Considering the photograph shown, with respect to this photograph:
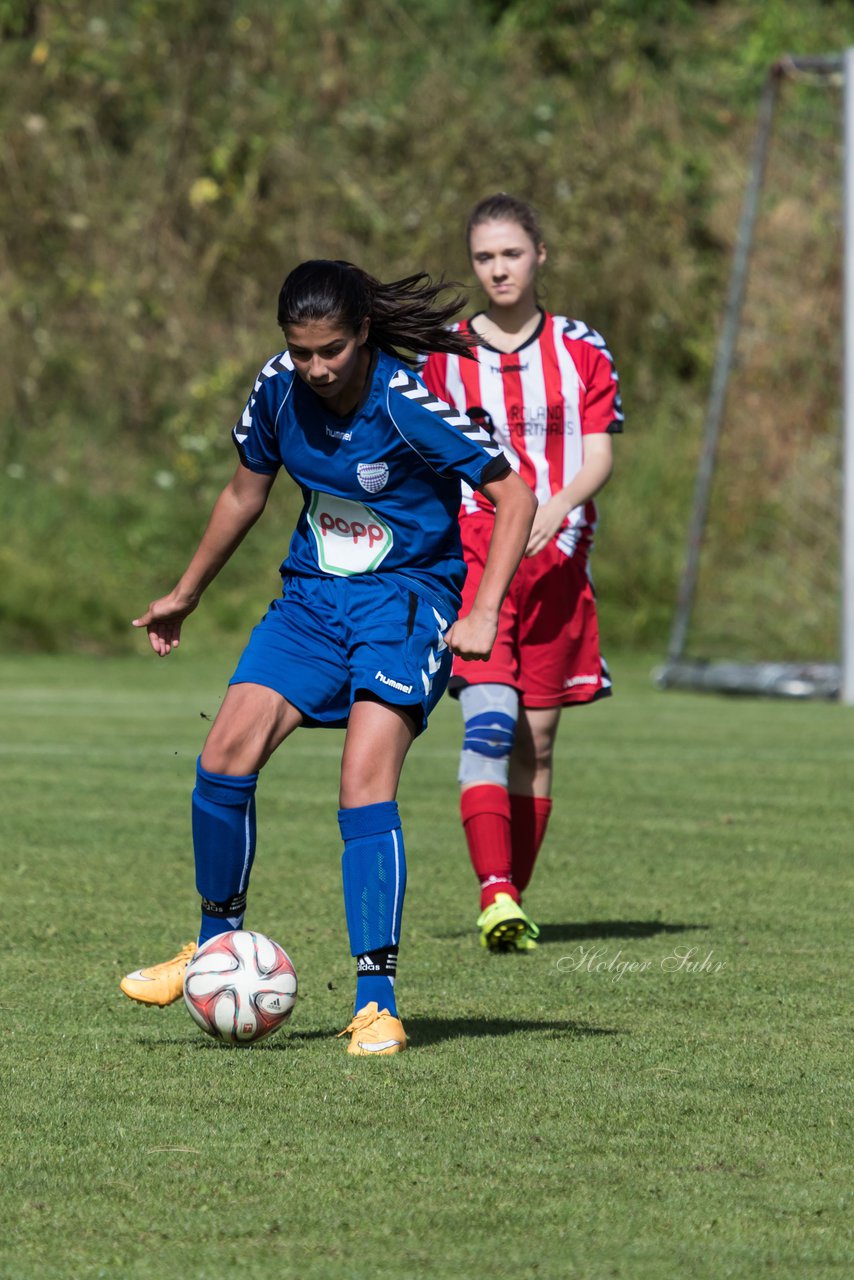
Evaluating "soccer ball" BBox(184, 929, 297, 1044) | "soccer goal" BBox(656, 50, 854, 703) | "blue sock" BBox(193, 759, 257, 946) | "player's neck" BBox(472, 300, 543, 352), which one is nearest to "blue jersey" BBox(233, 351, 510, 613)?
"blue sock" BBox(193, 759, 257, 946)

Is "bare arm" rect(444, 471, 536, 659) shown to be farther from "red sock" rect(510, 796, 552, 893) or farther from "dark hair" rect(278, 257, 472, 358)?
"red sock" rect(510, 796, 552, 893)

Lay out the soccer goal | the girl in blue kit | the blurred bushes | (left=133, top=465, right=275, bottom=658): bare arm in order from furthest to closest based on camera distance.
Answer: the blurred bushes, the soccer goal, (left=133, top=465, right=275, bottom=658): bare arm, the girl in blue kit

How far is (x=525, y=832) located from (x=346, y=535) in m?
1.89

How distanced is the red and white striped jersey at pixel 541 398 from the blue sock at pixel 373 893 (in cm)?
184

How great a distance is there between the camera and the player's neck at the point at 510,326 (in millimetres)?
6195

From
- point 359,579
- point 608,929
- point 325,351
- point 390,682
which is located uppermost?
point 325,351

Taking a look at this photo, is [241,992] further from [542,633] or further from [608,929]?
[542,633]

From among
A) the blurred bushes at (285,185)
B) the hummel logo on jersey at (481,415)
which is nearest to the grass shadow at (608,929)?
the hummel logo on jersey at (481,415)

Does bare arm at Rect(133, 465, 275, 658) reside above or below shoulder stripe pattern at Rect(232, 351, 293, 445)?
below

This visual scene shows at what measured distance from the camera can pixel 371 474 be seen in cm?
455

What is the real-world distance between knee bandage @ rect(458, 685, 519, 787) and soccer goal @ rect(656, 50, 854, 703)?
32.3 feet

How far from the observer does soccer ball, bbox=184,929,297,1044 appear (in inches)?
171

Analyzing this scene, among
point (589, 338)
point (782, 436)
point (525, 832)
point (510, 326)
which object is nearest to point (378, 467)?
point (510, 326)

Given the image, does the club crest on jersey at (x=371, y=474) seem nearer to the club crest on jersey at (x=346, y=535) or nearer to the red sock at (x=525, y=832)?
the club crest on jersey at (x=346, y=535)
